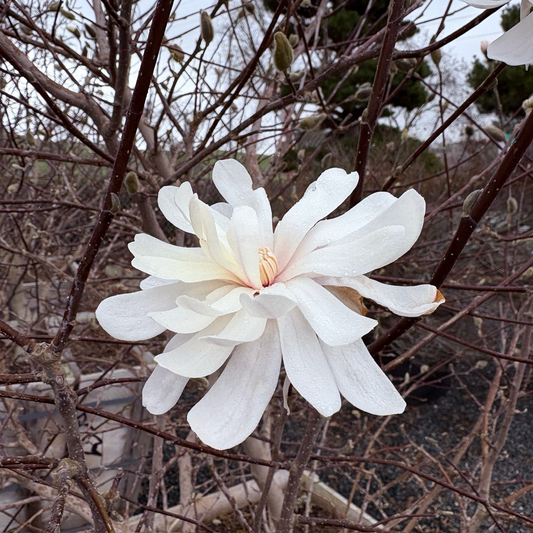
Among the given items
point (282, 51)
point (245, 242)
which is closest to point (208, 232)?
point (245, 242)

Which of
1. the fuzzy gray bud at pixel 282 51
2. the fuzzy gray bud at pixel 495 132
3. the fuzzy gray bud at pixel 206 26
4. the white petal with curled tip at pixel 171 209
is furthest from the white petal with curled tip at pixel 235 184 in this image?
the fuzzy gray bud at pixel 495 132

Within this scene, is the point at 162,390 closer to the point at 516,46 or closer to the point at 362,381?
the point at 362,381

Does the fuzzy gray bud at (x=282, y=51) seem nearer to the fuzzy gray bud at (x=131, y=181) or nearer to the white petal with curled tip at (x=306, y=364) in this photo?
the fuzzy gray bud at (x=131, y=181)

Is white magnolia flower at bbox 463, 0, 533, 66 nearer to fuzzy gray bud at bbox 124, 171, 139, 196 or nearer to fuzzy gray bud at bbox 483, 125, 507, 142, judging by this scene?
fuzzy gray bud at bbox 124, 171, 139, 196

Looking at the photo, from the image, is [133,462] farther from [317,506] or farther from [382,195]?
[382,195]

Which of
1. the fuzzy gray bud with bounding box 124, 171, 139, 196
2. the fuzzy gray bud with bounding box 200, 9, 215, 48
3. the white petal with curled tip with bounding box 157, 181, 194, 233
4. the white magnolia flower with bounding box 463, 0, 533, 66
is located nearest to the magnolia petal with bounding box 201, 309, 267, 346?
the white petal with curled tip with bounding box 157, 181, 194, 233

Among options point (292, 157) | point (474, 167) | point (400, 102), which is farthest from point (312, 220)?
point (400, 102)
